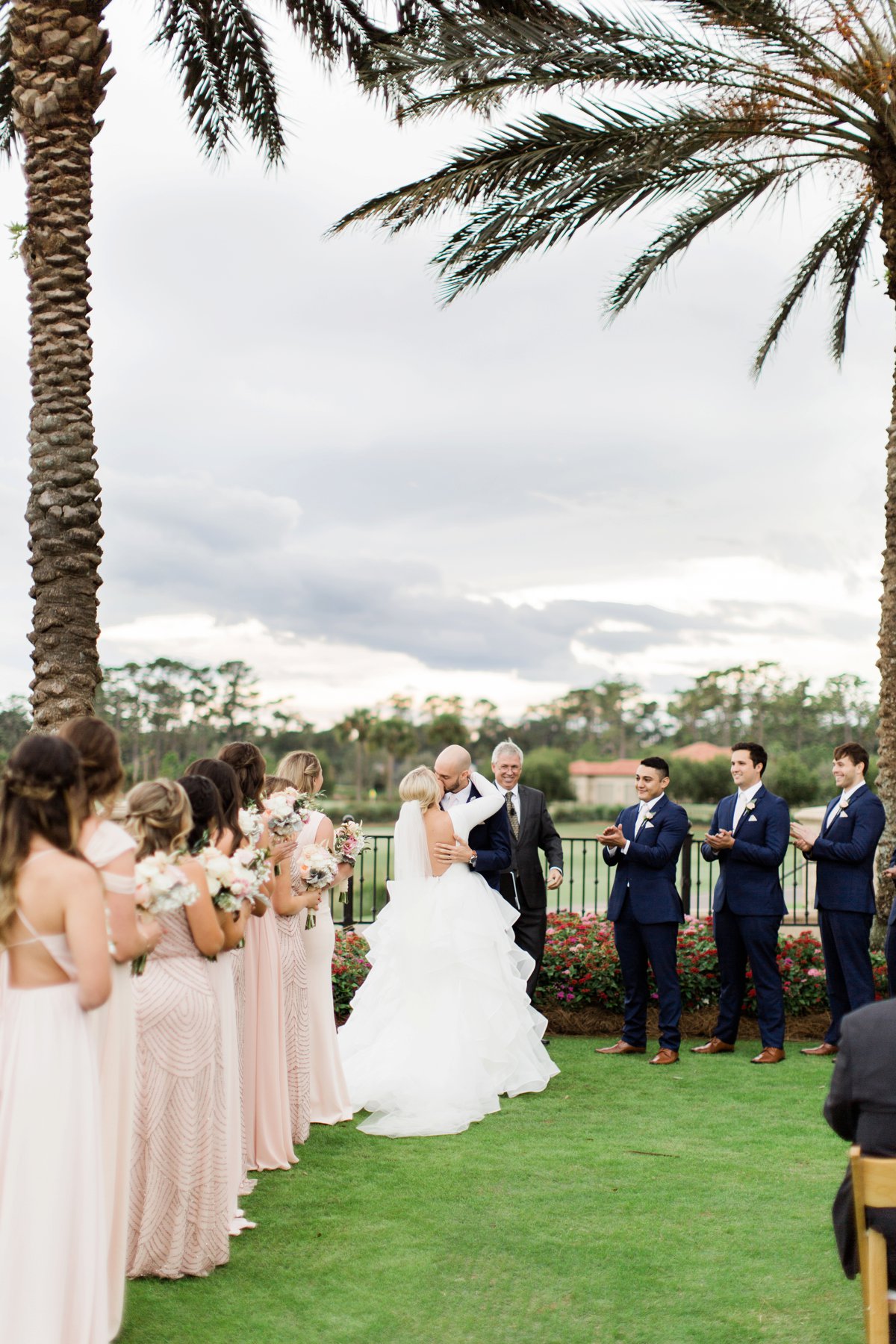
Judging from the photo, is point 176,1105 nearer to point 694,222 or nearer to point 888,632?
point 888,632

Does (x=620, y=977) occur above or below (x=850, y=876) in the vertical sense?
below

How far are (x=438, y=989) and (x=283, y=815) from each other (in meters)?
2.25

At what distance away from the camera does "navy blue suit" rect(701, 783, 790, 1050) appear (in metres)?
8.96

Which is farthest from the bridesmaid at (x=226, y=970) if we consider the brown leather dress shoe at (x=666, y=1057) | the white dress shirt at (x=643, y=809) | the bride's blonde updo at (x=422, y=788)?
the white dress shirt at (x=643, y=809)

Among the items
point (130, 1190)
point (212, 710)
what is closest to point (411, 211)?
point (130, 1190)

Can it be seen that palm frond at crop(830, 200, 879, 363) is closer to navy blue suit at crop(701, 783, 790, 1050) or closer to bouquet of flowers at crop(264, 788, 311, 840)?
navy blue suit at crop(701, 783, 790, 1050)

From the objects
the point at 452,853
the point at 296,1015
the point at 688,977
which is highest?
the point at 452,853

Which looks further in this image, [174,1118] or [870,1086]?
[174,1118]

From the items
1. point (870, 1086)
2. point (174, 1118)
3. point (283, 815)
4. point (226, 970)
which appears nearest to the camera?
point (870, 1086)

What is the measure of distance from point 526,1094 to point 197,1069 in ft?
12.2

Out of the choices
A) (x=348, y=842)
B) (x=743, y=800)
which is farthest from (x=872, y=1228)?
(x=743, y=800)

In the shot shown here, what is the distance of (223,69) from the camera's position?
12.1m

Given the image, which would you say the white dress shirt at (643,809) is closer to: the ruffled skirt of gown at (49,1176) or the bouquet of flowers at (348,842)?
the bouquet of flowers at (348,842)

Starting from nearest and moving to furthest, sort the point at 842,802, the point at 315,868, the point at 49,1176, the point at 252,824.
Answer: the point at 49,1176
the point at 252,824
the point at 315,868
the point at 842,802
